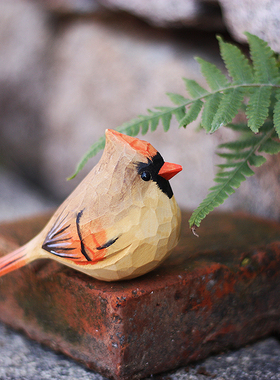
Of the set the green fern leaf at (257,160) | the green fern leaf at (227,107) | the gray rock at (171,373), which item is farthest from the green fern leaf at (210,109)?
the gray rock at (171,373)

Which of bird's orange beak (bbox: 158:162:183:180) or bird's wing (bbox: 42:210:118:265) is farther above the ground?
bird's orange beak (bbox: 158:162:183:180)

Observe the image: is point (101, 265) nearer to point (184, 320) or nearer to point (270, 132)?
point (184, 320)

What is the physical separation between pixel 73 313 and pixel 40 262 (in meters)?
0.28

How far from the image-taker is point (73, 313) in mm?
1415

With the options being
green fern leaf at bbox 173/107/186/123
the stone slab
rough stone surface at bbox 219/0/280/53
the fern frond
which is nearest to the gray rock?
the stone slab

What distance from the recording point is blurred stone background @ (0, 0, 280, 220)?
224cm

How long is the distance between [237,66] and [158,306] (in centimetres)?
104

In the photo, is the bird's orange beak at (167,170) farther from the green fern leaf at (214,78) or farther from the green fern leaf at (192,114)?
the green fern leaf at (214,78)

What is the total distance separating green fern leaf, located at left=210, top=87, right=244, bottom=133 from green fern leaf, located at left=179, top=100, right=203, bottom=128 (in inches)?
3.8

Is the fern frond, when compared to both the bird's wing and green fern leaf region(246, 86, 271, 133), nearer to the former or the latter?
green fern leaf region(246, 86, 271, 133)

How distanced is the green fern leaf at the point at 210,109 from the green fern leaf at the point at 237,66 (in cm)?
15

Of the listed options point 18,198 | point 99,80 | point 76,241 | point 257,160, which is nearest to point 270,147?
point 257,160

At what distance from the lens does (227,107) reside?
1.36 metres

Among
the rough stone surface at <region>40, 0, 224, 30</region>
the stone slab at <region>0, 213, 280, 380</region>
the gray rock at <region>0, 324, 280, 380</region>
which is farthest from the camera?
the rough stone surface at <region>40, 0, 224, 30</region>
